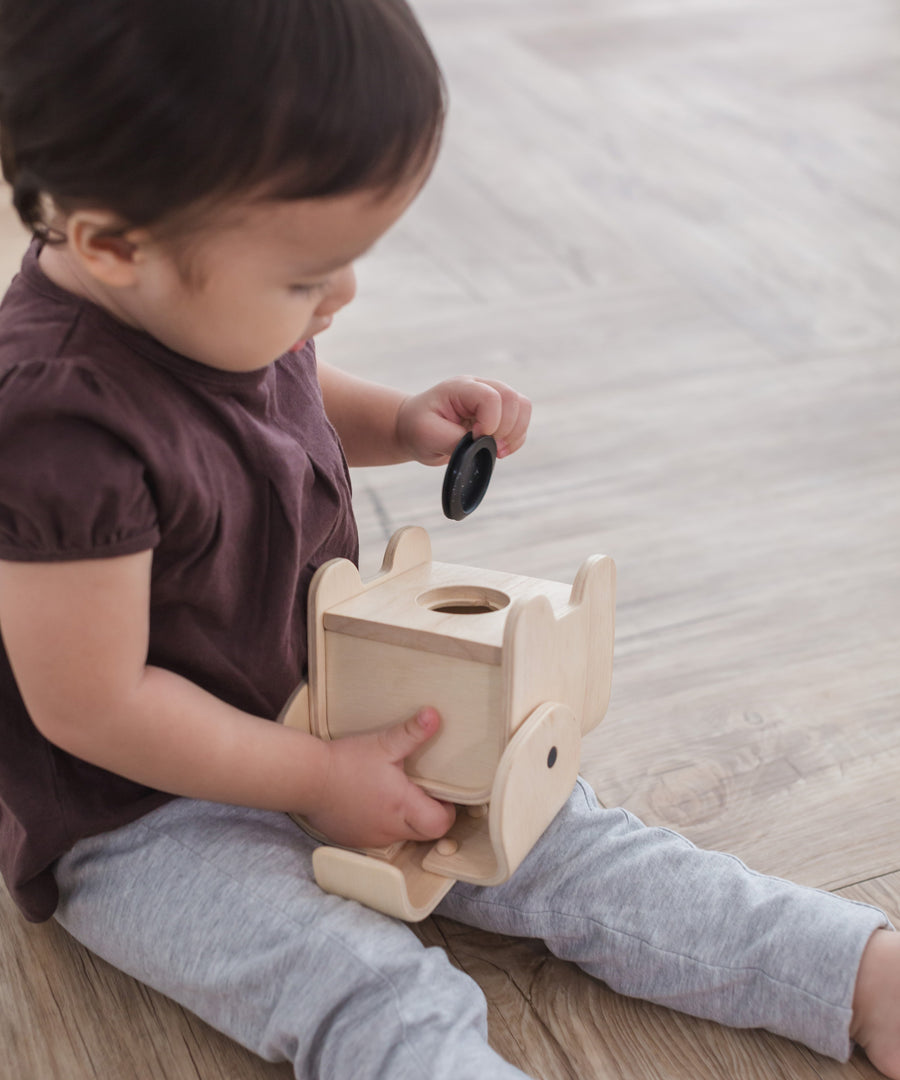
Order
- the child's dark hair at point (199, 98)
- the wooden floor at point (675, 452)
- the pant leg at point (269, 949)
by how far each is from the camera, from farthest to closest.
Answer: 1. the wooden floor at point (675, 452)
2. the pant leg at point (269, 949)
3. the child's dark hair at point (199, 98)

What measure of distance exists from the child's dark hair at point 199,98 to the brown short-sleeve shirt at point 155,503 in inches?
3.3

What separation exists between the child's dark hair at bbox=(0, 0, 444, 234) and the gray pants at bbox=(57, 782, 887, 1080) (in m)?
0.35

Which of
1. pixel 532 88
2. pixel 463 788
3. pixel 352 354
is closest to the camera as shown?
pixel 463 788

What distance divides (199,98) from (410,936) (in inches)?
16.9

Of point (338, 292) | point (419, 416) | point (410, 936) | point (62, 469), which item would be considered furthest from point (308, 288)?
point (410, 936)

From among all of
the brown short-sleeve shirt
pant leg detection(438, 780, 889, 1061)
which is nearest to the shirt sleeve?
the brown short-sleeve shirt

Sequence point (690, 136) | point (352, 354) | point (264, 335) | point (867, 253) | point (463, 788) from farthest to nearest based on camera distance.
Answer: point (690, 136), point (867, 253), point (352, 354), point (463, 788), point (264, 335)

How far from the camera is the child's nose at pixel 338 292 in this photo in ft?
1.97

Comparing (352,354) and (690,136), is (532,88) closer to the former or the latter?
(690,136)

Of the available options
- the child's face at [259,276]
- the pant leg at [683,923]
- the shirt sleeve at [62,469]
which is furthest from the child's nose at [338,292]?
the pant leg at [683,923]

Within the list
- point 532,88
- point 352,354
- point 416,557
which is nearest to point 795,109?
point 532,88

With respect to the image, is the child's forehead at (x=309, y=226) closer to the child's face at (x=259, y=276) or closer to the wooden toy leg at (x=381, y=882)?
the child's face at (x=259, y=276)

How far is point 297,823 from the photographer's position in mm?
739

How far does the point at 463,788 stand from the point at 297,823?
11cm
